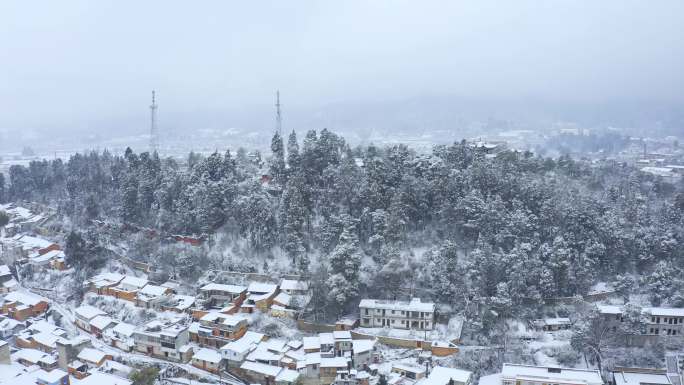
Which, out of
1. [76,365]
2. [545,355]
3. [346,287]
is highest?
[346,287]

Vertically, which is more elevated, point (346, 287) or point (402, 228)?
point (402, 228)

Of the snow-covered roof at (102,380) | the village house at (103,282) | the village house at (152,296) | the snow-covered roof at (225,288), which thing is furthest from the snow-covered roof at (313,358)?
the village house at (103,282)

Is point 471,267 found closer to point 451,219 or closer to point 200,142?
point 451,219

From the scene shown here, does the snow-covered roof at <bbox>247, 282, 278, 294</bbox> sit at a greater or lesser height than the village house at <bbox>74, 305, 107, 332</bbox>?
greater

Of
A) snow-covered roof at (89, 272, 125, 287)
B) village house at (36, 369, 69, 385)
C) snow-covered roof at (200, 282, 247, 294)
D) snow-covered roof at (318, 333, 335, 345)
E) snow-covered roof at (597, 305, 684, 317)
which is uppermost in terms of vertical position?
snow-covered roof at (597, 305, 684, 317)

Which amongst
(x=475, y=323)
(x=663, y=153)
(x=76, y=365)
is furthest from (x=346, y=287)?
(x=663, y=153)

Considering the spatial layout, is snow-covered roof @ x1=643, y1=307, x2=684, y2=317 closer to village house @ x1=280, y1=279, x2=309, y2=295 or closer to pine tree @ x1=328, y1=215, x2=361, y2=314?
pine tree @ x1=328, y1=215, x2=361, y2=314

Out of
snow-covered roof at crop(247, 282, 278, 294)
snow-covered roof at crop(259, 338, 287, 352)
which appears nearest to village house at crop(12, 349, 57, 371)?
snow-covered roof at crop(247, 282, 278, 294)
